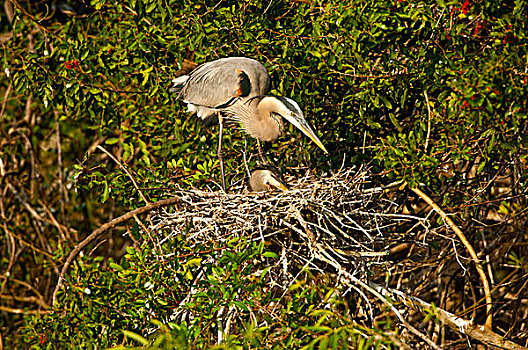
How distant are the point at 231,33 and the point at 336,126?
832 mm

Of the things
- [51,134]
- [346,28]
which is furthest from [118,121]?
[51,134]

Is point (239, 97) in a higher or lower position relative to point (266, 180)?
higher

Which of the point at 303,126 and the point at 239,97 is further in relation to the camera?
the point at 239,97

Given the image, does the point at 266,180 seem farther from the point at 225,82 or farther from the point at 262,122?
the point at 225,82

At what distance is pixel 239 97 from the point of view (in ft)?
12.9

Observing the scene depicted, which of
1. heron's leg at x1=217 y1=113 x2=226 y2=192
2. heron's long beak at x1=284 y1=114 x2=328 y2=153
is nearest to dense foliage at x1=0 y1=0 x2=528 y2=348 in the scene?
heron's leg at x1=217 y1=113 x2=226 y2=192

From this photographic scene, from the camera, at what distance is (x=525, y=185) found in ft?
11.1

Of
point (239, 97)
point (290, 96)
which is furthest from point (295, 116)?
point (239, 97)

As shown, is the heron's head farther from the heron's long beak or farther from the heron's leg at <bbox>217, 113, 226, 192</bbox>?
the heron's leg at <bbox>217, 113, 226, 192</bbox>

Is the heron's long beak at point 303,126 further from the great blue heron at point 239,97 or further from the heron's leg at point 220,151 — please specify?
the heron's leg at point 220,151

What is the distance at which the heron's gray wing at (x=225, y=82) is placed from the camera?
372cm

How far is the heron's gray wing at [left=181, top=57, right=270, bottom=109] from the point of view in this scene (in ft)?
12.2

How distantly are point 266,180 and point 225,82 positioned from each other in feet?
2.36

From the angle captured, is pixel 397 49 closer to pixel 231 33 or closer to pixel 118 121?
pixel 231 33
